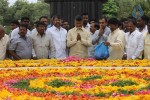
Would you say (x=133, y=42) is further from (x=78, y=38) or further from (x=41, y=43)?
(x=41, y=43)

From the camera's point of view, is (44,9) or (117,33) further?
(44,9)

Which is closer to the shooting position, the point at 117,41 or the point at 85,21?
the point at 117,41

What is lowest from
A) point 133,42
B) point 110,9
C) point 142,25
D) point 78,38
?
point 133,42

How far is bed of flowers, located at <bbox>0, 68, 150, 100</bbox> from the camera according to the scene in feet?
27.2

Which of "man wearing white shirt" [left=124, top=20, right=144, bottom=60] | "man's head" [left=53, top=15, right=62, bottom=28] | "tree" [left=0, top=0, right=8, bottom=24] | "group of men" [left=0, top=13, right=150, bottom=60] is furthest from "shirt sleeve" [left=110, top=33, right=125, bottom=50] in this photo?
"tree" [left=0, top=0, right=8, bottom=24]

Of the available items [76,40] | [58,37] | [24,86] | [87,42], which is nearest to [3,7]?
[58,37]

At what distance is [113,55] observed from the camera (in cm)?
1606

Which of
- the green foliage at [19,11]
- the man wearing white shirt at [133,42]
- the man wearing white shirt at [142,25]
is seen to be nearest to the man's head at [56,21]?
the man wearing white shirt at [133,42]

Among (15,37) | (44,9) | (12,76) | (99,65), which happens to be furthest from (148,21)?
(44,9)

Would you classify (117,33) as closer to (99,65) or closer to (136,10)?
(99,65)

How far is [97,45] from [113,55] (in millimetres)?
690

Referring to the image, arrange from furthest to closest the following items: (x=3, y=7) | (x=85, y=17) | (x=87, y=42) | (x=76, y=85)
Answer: (x=3, y=7) < (x=85, y=17) < (x=87, y=42) < (x=76, y=85)

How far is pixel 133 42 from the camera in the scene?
15.6 m

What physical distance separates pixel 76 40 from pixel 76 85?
624 cm
